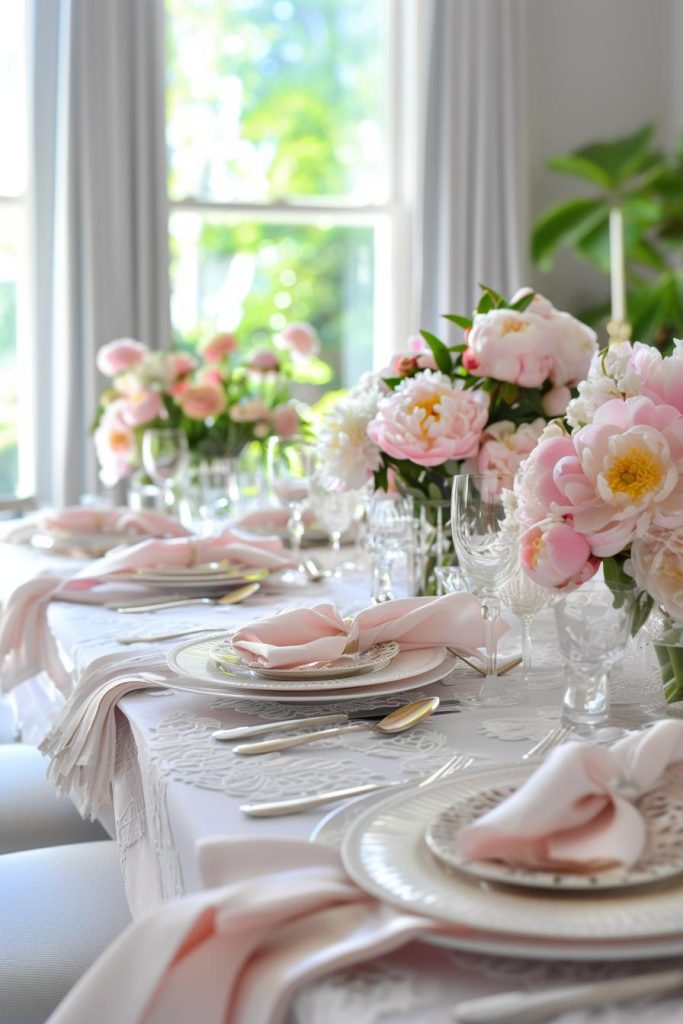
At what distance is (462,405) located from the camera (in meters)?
1.46

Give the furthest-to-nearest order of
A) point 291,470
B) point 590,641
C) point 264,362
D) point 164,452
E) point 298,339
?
point 298,339 < point 264,362 < point 164,452 < point 291,470 < point 590,641

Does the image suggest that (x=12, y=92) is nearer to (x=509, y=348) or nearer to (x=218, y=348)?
(x=218, y=348)

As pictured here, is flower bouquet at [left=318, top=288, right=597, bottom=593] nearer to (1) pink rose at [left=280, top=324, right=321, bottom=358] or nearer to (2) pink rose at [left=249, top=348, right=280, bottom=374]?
(2) pink rose at [left=249, top=348, right=280, bottom=374]

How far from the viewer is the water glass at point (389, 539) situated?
156cm

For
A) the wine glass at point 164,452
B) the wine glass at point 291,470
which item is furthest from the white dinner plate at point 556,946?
the wine glass at point 164,452

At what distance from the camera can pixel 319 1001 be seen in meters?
0.59

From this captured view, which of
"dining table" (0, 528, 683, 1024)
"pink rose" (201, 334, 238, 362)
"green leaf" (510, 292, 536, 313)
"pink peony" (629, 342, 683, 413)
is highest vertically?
"green leaf" (510, 292, 536, 313)

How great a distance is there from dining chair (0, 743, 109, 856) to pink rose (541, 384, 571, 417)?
761 millimetres

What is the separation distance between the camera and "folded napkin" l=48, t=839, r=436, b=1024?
0.59 meters

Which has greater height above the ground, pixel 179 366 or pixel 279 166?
pixel 279 166

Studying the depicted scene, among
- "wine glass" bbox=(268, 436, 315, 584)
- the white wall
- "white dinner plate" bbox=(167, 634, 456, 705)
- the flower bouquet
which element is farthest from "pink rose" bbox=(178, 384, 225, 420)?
the white wall

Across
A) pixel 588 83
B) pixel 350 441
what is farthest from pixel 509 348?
pixel 588 83

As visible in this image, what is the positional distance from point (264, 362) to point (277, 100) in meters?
2.21

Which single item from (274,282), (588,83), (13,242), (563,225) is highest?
(588,83)
